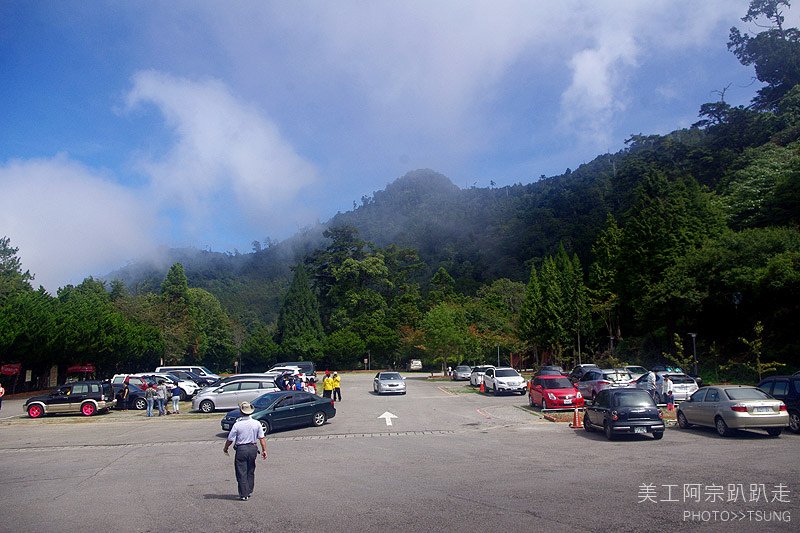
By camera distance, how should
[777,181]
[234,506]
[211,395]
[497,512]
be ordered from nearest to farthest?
[497,512] → [234,506] → [211,395] → [777,181]

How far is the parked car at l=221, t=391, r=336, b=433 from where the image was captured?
19984 millimetres

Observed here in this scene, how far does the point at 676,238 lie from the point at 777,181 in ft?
29.8

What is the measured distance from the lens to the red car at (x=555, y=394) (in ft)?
81.2

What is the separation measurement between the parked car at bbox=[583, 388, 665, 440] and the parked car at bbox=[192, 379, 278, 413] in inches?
642

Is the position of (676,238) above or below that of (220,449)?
above

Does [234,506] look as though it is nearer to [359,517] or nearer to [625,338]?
[359,517]

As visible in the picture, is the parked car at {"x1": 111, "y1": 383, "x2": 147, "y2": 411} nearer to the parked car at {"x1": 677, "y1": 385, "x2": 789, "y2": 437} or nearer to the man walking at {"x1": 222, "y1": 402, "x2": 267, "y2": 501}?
the man walking at {"x1": 222, "y1": 402, "x2": 267, "y2": 501}

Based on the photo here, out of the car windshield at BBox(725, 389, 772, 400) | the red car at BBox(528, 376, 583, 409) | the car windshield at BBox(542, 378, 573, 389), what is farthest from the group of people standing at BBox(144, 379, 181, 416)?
the car windshield at BBox(725, 389, 772, 400)

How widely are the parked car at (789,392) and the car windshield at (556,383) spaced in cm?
860

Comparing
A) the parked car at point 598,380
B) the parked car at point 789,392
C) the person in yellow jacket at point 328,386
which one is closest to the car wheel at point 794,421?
the parked car at point 789,392

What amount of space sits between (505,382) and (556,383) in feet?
30.6

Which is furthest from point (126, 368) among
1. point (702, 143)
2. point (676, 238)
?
point (702, 143)

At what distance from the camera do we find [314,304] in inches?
3455

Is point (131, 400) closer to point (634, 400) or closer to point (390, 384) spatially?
point (390, 384)
